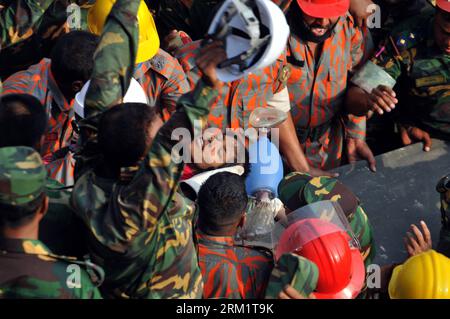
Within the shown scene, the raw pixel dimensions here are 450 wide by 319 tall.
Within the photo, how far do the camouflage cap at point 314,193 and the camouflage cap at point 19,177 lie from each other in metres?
1.60

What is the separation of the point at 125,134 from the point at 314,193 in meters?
1.40

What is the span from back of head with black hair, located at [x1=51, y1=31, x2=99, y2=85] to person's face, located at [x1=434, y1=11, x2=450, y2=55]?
2.13m

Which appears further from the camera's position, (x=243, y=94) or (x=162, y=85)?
(x=243, y=94)

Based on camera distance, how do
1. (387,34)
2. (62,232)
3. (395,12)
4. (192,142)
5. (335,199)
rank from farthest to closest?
(395,12) → (387,34) → (335,199) → (192,142) → (62,232)

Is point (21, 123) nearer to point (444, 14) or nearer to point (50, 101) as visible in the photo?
point (50, 101)

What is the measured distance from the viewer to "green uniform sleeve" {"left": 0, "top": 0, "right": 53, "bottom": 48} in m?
5.00

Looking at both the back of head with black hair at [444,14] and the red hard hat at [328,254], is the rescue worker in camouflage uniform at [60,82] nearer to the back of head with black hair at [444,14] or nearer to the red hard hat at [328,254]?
the red hard hat at [328,254]

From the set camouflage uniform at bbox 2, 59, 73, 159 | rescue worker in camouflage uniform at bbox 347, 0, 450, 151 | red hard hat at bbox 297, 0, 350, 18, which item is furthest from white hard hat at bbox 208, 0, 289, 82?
rescue worker in camouflage uniform at bbox 347, 0, 450, 151

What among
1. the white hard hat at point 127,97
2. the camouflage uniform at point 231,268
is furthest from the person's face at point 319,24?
the camouflage uniform at point 231,268

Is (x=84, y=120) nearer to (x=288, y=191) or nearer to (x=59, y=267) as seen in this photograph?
(x=59, y=267)

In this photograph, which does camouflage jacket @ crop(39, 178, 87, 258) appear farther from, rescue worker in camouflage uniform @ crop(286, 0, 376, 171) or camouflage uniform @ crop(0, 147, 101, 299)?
rescue worker in camouflage uniform @ crop(286, 0, 376, 171)

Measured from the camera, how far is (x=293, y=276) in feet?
10.5

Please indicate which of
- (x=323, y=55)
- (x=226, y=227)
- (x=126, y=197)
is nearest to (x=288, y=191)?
(x=226, y=227)

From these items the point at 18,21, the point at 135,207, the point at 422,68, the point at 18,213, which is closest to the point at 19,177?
the point at 18,213
